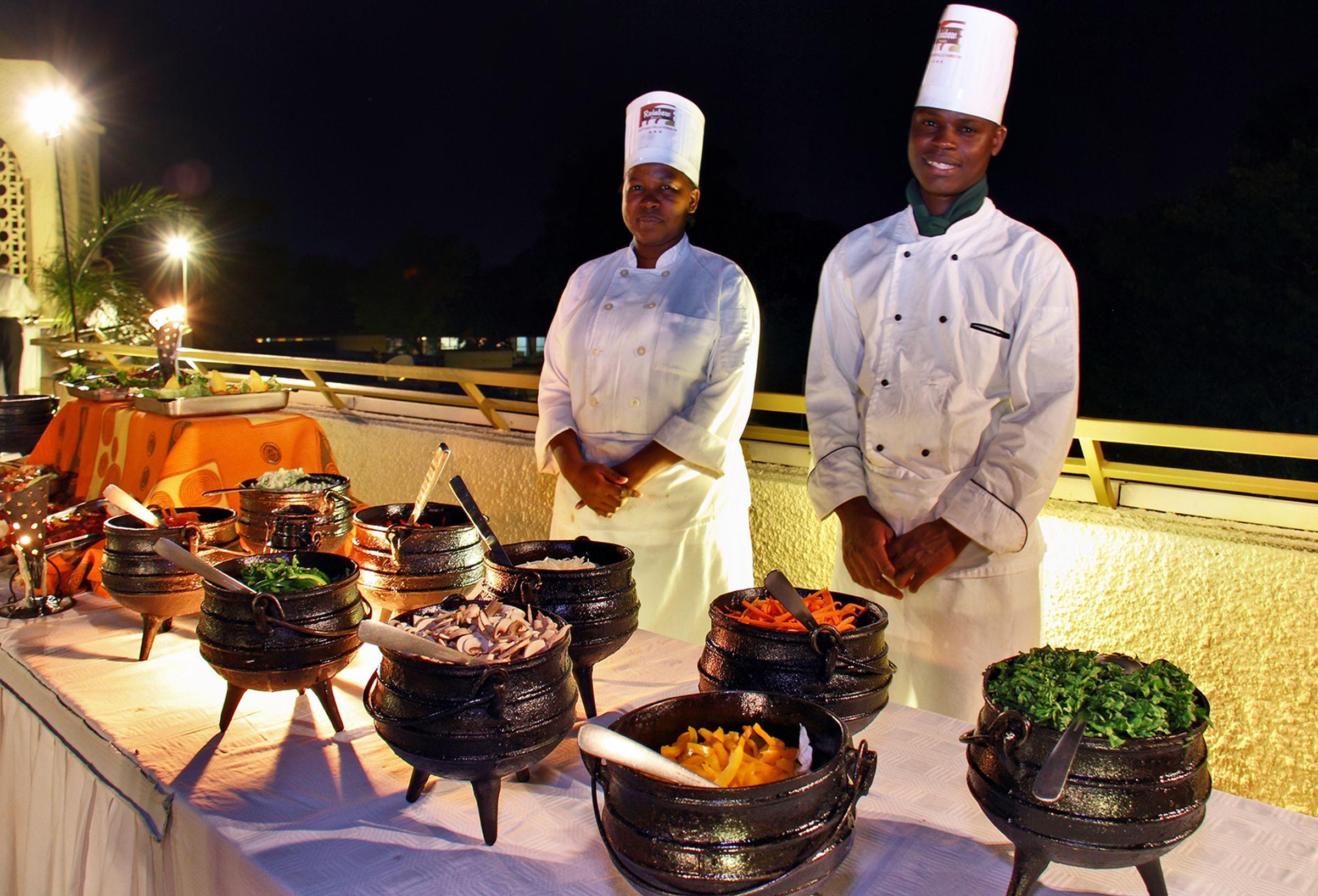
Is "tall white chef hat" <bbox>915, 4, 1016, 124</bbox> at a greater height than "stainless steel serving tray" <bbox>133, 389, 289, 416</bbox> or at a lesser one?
greater

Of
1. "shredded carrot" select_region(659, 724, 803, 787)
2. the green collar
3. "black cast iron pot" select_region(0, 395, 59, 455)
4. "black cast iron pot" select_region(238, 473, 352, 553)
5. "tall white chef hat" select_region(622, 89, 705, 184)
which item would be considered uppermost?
"tall white chef hat" select_region(622, 89, 705, 184)

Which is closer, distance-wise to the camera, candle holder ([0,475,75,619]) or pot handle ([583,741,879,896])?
pot handle ([583,741,879,896])

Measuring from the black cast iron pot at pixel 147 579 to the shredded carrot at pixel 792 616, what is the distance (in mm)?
1267

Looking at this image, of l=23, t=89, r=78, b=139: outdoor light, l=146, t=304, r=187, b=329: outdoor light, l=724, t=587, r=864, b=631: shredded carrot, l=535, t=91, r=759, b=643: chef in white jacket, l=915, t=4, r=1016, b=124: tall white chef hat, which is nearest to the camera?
l=724, t=587, r=864, b=631: shredded carrot

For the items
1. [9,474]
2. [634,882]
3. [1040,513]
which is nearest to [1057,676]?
[634,882]

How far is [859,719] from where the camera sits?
4.47 feet

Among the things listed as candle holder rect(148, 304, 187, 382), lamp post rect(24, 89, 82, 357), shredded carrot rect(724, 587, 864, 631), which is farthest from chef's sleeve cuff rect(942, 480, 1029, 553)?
lamp post rect(24, 89, 82, 357)

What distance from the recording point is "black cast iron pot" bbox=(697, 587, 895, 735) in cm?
131

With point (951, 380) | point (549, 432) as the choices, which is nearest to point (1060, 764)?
point (951, 380)

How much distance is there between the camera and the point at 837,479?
2.27m

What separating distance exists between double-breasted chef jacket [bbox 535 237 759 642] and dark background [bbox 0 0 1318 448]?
4.02 metres

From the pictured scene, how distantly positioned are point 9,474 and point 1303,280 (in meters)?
15.4

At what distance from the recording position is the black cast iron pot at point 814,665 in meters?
1.31

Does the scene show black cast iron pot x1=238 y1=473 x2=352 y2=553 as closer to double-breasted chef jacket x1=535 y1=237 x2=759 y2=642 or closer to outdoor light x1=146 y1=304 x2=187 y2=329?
double-breasted chef jacket x1=535 y1=237 x2=759 y2=642
